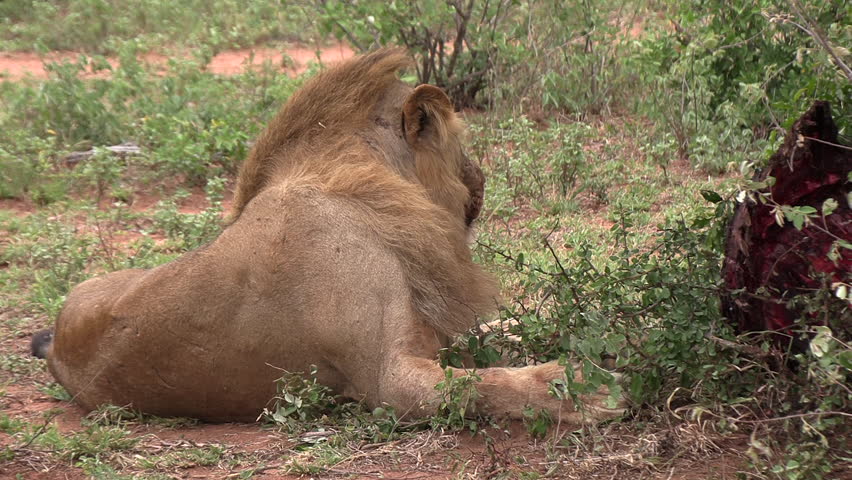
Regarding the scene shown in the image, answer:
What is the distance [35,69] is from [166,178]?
14.6ft

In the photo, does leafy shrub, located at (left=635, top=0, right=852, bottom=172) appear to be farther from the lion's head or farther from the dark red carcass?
the dark red carcass

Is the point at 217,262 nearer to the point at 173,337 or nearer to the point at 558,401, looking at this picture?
the point at 173,337

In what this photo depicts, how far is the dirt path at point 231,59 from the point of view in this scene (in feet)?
35.2

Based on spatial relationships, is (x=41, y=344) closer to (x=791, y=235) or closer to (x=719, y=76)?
(x=791, y=235)

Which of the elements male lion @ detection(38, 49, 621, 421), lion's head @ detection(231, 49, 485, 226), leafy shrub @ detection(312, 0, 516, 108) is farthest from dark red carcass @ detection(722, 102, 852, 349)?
leafy shrub @ detection(312, 0, 516, 108)

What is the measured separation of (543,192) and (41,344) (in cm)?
319

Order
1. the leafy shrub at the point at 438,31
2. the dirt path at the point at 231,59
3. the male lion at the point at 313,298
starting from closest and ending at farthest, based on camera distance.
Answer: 1. the male lion at the point at 313,298
2. the leafy shrub at the point at 438,31
3. the dirt path at the point at 231,59

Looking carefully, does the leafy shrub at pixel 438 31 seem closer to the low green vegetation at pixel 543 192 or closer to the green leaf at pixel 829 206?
the low green vegetation at pixel 543 192

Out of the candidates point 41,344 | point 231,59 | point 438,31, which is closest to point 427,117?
point 41,344

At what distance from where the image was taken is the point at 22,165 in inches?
275

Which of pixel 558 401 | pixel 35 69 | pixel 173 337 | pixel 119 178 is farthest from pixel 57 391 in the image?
pixel 35 69

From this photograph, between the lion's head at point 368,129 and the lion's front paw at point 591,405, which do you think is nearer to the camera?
the lion's front paw at point 591,405

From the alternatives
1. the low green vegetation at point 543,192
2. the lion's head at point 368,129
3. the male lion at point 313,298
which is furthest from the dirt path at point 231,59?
the male lion at point 313,298

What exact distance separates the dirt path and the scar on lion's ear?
6689 millimetres
